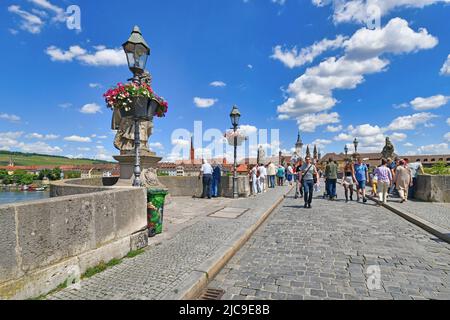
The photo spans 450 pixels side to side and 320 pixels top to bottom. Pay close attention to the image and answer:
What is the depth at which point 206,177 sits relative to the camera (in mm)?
11039

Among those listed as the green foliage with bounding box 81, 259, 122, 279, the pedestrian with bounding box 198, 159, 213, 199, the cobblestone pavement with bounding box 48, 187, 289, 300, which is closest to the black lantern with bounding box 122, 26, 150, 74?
the cobblestone pavement with bounding box 48, 187, 289, 300

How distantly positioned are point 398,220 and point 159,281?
7248 millimetres

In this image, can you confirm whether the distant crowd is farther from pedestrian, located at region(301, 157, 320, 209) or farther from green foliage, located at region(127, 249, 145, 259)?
green foliage, located at region(127, 249, 145, 259)

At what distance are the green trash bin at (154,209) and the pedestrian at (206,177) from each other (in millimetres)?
5470

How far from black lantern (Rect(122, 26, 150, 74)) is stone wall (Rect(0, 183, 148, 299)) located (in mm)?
3055

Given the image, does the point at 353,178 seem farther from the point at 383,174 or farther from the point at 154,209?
the point at 154,209

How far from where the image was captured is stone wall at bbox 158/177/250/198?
1216 centimetres

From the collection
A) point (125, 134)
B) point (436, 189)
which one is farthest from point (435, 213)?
point (125, 134)

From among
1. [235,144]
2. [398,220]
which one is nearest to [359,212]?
[398,220]

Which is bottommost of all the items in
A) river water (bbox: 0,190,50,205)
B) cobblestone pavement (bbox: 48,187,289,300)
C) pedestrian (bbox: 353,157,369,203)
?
cobblestone pavement (bbox: 48,187,289,300)

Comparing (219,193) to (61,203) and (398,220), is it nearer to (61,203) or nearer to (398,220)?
(398,220)

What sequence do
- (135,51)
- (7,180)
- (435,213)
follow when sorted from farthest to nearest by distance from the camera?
(7,180) < (435,213) < (135,51)

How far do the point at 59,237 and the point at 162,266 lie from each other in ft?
4.68
